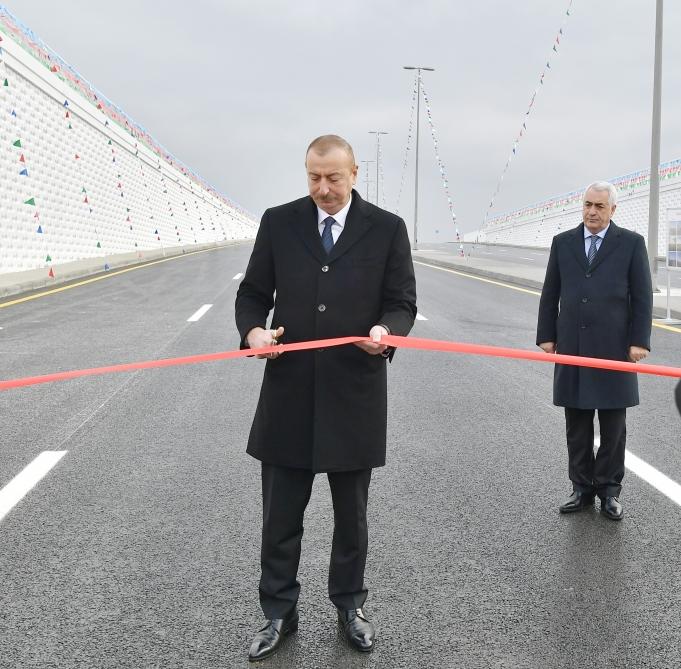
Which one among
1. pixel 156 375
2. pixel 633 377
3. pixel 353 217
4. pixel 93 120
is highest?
pixel 93 120

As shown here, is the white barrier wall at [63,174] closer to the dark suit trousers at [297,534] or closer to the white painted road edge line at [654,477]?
the white painted road edge line at [654,477]

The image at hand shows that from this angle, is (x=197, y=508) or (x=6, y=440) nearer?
(x=197, y=508)

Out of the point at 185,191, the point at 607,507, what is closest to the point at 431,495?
the point at 607,507

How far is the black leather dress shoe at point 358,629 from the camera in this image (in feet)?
9.45

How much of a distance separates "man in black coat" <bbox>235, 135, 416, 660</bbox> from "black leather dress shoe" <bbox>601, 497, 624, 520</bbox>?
178cm

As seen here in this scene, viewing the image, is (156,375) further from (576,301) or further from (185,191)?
(185,191)

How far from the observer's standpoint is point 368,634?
2.91 metres

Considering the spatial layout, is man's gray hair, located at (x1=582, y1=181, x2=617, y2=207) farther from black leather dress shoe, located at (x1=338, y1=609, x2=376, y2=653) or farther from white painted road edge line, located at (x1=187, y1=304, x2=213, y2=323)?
white painted road edge line, located at (x1=187, y1=304, x2=213, y2=323)

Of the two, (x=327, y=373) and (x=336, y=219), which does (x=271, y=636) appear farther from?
(x=336, y=219)

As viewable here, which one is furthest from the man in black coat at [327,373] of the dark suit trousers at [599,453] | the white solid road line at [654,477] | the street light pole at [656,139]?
the street light pole at [656,139]

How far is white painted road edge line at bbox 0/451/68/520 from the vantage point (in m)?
4.43

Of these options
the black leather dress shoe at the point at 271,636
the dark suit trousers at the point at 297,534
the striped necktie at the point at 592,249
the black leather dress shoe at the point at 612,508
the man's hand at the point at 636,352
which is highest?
the striped necktie at the point at 592,249

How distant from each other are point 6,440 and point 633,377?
13.8ft

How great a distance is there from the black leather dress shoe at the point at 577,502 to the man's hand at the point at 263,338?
218 cm
